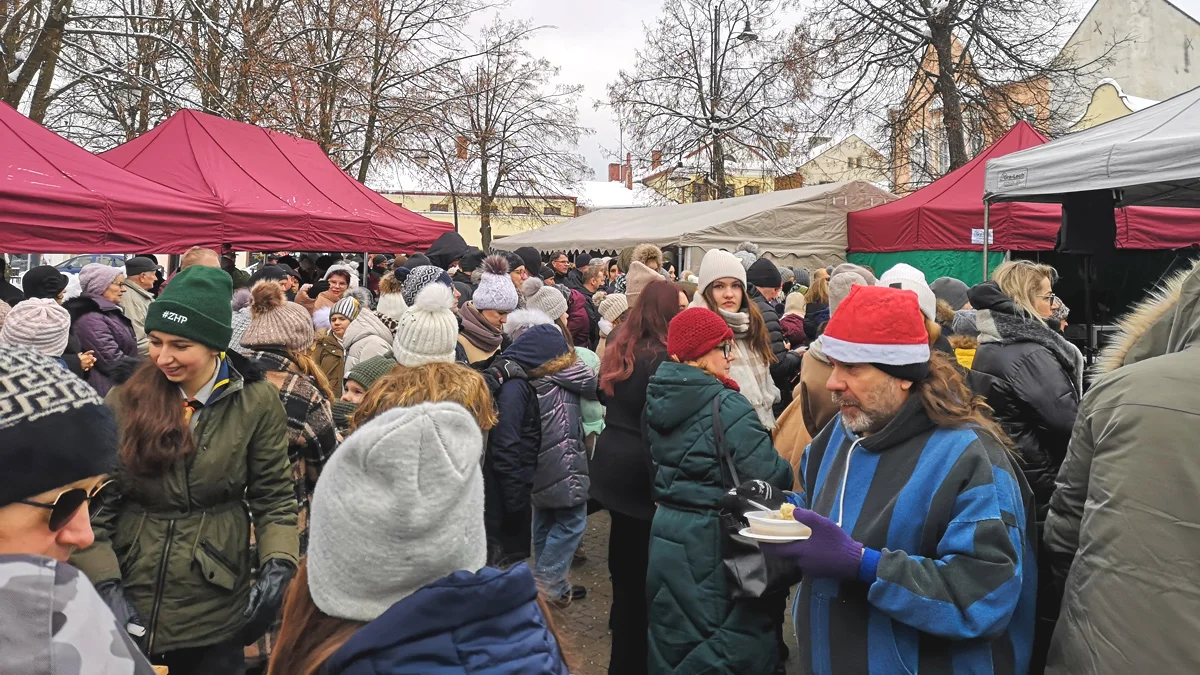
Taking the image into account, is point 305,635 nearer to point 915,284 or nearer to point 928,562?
point 928,562

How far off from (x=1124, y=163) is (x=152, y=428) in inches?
234

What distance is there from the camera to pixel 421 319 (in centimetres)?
378

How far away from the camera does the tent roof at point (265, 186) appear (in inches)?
374

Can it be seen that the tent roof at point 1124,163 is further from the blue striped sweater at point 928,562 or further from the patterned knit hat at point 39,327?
the patterned knit hat at point 39,327

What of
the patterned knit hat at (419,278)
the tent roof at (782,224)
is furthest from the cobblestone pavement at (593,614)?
the tent roof at (782,224)

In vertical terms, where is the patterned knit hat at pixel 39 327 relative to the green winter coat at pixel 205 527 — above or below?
above

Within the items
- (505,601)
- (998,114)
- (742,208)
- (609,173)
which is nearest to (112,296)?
(505,601)

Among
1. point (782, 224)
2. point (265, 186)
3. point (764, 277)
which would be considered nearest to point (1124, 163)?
point (764, 277)

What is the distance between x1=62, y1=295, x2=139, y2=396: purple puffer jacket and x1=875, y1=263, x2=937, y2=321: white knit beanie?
4.54 m

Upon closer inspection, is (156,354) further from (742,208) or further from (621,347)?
(742,208)

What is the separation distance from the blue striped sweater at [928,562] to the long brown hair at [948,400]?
3cm

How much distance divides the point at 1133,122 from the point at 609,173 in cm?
6544

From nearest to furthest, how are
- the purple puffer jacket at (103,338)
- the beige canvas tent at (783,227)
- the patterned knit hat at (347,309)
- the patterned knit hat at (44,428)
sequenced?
1. the patterned knit hat at (44,428)
2. the purple puffer jacket at (103,338)
3. the patterned knit hat at (347,309)
4. the beige canvas tent at (783,227)

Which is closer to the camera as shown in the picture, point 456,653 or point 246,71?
point 456,653
